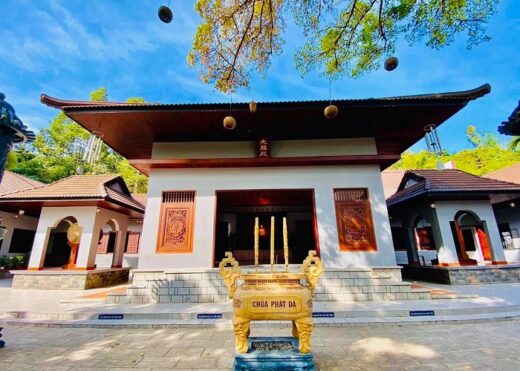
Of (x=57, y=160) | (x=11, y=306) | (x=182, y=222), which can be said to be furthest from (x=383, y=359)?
(x=57, y=160)

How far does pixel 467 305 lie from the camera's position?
14.9 ft

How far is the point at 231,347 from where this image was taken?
3.03 metres

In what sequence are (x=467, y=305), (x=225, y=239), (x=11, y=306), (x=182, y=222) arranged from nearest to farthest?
(x=467, y=305), (x=11, y=306), (x=182, y=222), (x=225, y=239)

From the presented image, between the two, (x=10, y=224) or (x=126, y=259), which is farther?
(x=126, y=259)

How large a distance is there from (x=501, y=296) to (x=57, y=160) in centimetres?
2361

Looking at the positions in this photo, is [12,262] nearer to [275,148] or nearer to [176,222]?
[176,222]

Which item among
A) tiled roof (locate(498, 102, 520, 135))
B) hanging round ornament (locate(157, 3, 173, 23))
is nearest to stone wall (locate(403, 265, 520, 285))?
tiled roof (locate(498, 102, 520, 135))

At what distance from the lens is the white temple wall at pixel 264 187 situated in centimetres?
561

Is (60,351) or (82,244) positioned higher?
(82,244)

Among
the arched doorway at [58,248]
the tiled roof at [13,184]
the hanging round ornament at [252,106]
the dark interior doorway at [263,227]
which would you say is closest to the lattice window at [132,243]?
the arched doorway at [58,248]

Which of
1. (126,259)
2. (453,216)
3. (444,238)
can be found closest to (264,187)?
(444,238)

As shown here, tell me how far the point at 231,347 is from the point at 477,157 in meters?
24.2

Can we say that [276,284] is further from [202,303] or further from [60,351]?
[202,303]

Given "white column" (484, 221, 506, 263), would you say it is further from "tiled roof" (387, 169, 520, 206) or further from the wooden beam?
the wooden beam
